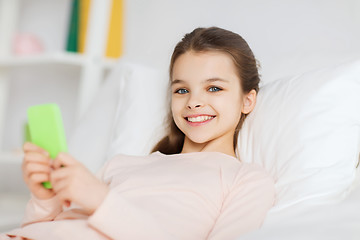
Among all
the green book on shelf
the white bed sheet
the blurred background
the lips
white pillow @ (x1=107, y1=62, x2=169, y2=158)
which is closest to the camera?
the white bed sheet

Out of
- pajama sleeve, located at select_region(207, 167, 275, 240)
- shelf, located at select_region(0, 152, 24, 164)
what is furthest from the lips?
shelf, located at select_region(0, 152, 24, 164)

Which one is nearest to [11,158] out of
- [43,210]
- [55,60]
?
[55,60]

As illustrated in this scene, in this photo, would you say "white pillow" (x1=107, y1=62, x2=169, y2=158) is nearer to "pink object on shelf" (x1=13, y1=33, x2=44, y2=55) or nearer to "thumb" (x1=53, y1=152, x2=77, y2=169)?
"thumb" (x1=53, y1=152, x2=77, y2=169)

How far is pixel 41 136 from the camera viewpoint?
586mm

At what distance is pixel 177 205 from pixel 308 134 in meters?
0.24

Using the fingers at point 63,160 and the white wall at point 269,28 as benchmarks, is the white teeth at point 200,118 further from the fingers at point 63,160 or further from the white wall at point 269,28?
the fingers at point 63,160

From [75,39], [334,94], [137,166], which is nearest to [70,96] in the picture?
[75,39]

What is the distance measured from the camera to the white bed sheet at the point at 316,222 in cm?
56

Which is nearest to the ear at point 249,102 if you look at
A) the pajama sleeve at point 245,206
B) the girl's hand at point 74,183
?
the pajama sleeve at point 245,206

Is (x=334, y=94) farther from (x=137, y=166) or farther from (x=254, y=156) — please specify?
(x=137, y=166)

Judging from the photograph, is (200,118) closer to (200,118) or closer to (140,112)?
(200,118)

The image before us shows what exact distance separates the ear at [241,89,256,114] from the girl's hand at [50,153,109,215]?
0.30 metres

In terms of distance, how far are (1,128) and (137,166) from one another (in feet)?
4.06

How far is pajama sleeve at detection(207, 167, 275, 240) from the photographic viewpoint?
2.23 feet
